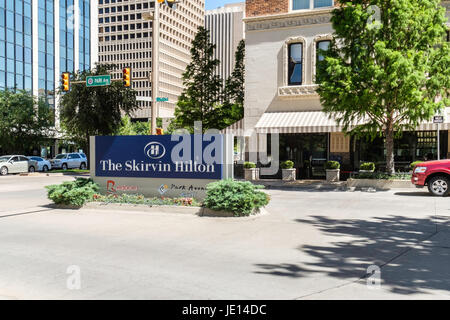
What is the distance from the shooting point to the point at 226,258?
23.0ft

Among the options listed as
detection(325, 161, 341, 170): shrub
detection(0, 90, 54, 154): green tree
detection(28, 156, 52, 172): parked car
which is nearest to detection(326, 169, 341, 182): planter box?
detection(325, 161, 341, 170): shrub

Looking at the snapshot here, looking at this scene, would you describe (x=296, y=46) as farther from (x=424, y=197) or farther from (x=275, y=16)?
(x=424, y=197)

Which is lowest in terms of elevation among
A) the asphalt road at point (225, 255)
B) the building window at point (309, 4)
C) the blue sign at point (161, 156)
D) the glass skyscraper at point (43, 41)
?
the asphalt road at point (225, 255)

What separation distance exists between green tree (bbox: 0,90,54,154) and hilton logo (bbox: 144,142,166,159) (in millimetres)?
29925

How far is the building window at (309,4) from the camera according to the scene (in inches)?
977

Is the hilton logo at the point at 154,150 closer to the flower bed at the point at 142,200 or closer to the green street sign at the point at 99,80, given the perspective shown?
the flower bed at the point at 142,200

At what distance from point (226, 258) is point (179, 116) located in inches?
1119

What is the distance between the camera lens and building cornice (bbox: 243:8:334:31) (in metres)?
24.7

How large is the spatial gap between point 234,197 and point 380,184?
11005 mm

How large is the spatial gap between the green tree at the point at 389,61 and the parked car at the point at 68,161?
3140 cm

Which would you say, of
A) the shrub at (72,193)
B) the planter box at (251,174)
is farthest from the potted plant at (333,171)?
the shrub at (72,193)

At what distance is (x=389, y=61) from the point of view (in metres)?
18.2

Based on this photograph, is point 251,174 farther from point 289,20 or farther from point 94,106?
point 94,106
